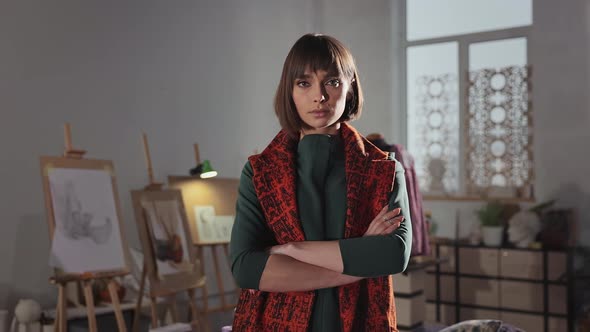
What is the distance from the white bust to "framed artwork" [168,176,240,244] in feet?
7.67

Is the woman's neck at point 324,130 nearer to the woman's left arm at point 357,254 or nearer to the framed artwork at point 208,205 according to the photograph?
the woman's left arm at point 357,254

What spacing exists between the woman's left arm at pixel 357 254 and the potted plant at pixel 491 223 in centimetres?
451

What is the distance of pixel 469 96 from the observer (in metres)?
6.18

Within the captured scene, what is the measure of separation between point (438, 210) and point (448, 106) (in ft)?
3.31

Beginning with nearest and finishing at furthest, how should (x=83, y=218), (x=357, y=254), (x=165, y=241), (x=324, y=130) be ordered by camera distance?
1. (x=357, y=254)
2. (x=324, y=130)
3. (x=83, y=218)
4. (x=165, y=241)

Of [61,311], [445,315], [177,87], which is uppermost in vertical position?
[177,87]

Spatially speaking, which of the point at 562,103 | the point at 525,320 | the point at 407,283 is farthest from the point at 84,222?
the point at 562,103

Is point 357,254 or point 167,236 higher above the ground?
point 357,254

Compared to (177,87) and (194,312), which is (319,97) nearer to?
(194,312)

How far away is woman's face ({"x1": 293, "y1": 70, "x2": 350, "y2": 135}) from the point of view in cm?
130

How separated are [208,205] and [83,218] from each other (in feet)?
4.56

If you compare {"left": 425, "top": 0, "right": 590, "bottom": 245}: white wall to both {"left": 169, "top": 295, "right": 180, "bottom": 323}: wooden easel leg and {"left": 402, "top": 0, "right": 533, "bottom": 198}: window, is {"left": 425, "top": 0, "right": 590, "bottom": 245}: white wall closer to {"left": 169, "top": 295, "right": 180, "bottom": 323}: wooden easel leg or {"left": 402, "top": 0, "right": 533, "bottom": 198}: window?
{"left": 402, "top": 0, "right": 533, "bottom": 198}: window

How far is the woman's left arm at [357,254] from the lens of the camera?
1239mm

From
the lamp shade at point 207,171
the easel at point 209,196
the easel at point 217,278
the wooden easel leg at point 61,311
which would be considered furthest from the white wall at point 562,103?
the wooden easel leg at point 61,311
